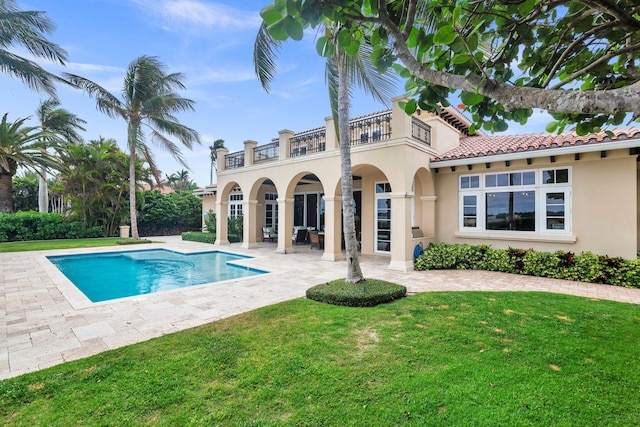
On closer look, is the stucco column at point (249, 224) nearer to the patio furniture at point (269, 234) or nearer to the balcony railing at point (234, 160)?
the balcony railing at point (234, 160)

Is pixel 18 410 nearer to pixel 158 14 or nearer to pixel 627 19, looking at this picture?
pixel 627 19

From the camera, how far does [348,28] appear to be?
3.29 meters

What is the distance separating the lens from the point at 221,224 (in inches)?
742

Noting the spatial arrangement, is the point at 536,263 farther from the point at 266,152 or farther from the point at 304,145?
the point at 266,152

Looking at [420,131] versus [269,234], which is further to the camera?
[269,234]

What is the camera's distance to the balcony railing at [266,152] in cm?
1578

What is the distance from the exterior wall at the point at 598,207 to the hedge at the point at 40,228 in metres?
26.2

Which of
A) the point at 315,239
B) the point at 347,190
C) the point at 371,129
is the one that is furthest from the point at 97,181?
the point at 347,190

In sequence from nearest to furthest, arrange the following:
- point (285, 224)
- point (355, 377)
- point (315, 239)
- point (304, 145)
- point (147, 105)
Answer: point (355, 377)
point (304, 145)
point (285, 224)
point (315, 239)
point (147, 105)

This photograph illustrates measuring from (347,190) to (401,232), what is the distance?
3624 mm

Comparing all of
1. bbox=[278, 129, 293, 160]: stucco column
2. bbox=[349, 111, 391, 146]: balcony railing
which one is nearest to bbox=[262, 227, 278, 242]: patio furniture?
bbox=[278, 129, 293, 160]: stucco column

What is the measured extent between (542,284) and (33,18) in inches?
838

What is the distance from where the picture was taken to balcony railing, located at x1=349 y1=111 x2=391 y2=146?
37.6ft

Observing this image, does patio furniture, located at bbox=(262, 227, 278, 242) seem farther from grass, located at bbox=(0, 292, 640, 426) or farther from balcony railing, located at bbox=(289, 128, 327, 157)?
grass, located at bbox=(0, 292, 640, 426)
